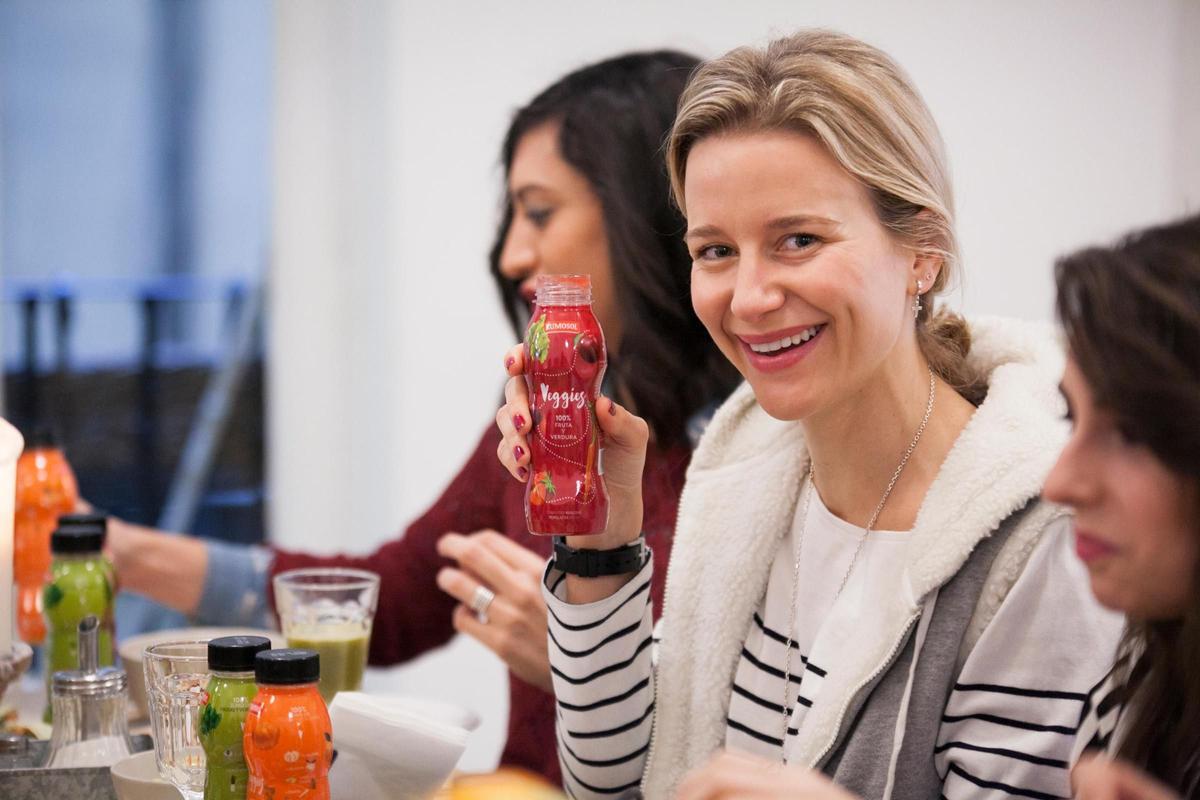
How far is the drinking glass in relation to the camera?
104 centimetres

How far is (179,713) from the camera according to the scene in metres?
1.05

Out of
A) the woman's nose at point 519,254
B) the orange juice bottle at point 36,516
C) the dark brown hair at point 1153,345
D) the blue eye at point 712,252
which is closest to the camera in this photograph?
the dark brown hair at point 1153,345

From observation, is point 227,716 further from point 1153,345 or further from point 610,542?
point 1153,345

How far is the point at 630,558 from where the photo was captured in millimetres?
1377

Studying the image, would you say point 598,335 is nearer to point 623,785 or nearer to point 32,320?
point 623,785

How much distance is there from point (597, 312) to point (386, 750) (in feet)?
2.83

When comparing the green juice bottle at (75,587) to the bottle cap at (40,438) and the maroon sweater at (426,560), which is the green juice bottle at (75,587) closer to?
the bottle cap at (40,438)

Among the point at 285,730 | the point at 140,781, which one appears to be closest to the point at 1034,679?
the point at 285,730

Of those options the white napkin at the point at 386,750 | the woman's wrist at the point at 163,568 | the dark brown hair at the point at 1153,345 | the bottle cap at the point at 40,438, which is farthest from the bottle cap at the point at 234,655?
the woman's wrist at the point at 163,568

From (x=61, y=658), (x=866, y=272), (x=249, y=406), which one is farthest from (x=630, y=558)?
(x=249, y=406)

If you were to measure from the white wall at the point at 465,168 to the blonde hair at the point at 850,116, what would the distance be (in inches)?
62.2

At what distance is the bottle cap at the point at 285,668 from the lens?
3.11ft

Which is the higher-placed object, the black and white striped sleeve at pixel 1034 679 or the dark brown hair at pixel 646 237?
the dark brown hair at pixel 646 237

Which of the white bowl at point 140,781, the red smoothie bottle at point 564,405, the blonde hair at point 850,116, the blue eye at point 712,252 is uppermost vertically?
the blonde hair at point 850,116
